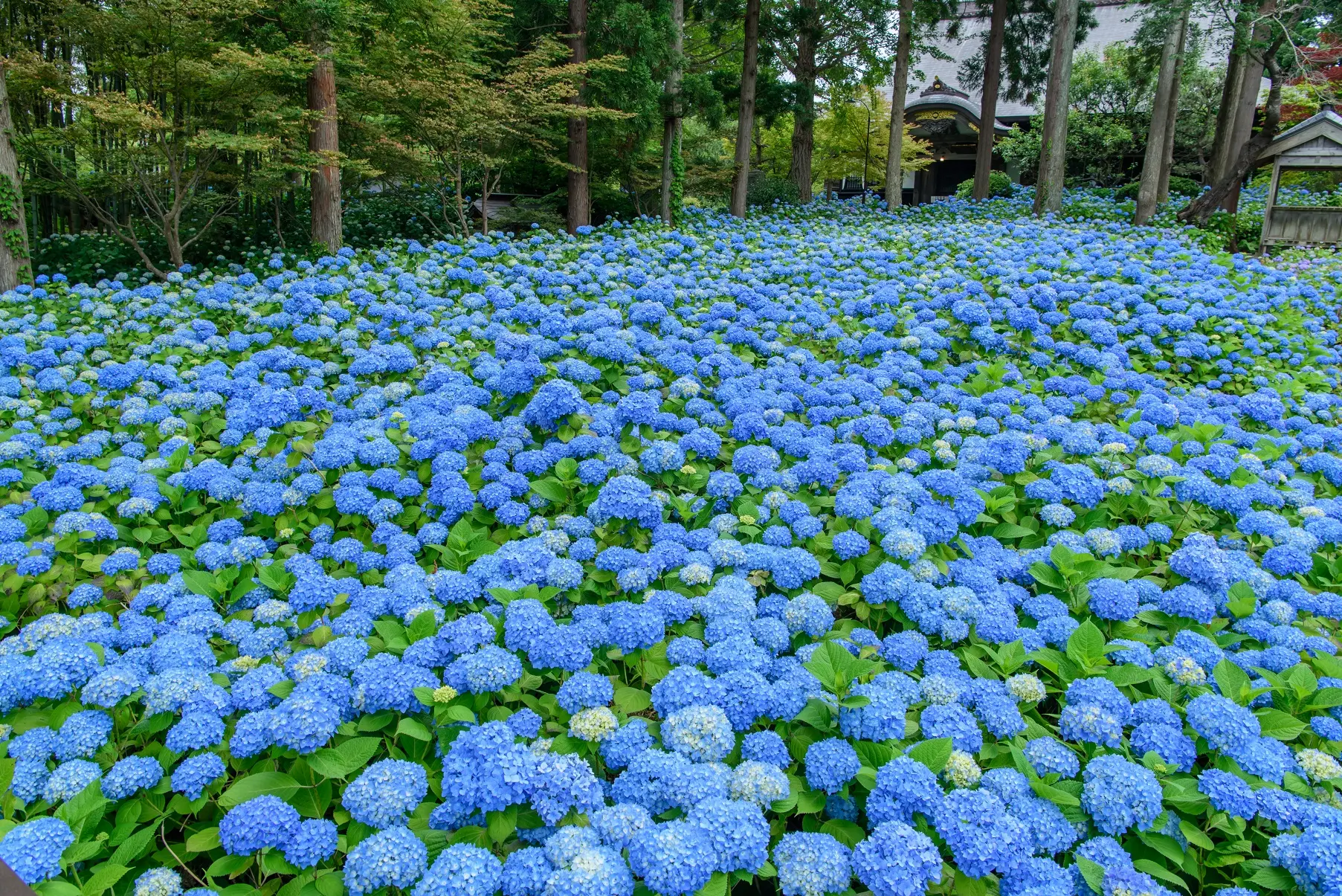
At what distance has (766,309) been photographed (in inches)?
247

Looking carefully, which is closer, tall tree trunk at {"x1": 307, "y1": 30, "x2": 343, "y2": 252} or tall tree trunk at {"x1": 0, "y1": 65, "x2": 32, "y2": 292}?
tall tree trunk at {"x1": 0, "y1": 65, "x2": 32, "y2": 292}

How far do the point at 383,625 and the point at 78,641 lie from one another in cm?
91

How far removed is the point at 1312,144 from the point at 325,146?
16033mm

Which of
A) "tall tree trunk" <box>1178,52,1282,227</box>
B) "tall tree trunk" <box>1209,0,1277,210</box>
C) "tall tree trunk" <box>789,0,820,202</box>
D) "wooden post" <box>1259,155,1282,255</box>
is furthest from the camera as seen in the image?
"tall tree trunk" <box>789,0,820,202</box>

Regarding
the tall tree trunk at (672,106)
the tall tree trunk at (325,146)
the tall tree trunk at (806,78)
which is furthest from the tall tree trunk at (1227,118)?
the tall tree trunk at (325,146)

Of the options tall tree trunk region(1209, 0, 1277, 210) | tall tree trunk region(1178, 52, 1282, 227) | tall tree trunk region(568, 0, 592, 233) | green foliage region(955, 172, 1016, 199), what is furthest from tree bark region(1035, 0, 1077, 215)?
green foliage region(955, 172, 1016, 199)

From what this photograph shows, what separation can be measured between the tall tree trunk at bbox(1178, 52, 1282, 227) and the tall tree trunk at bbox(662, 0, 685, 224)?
32.8 ft

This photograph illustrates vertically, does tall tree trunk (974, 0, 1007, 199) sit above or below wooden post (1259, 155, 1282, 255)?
above

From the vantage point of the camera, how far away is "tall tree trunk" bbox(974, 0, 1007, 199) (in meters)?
18.1

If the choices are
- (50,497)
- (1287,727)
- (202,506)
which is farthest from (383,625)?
(1287,727)

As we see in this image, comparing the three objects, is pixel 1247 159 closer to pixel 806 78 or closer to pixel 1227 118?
→ pixel 1227 118

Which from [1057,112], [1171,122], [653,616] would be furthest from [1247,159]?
[653,616]

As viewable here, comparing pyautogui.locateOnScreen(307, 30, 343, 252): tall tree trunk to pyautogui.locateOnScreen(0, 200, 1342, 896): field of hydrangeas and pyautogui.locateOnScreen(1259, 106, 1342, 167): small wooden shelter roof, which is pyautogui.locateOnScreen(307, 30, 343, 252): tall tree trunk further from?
pyautogui.locateOnScreen(1259, 106, 1342, 167): small wooden shelter roof

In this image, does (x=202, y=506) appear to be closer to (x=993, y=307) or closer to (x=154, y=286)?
(x=154, y=286)
